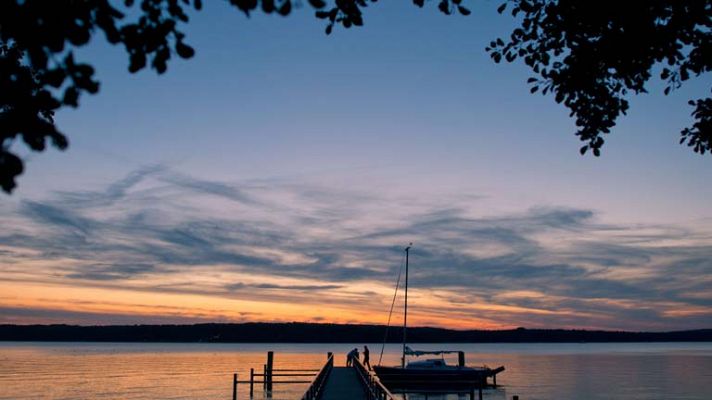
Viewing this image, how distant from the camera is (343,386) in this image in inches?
1387

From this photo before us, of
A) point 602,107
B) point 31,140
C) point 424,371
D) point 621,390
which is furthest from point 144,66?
point 621,390

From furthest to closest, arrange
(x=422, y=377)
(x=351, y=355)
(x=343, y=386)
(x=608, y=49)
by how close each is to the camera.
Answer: (x=351, y=355)
(x=422, y=377)
(x=343, y=386)
(x=608, y=49)

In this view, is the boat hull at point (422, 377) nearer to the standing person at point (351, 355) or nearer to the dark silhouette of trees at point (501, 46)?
the standing person at point (351, 355)

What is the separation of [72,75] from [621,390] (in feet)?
224

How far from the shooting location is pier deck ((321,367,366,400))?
3062 cm

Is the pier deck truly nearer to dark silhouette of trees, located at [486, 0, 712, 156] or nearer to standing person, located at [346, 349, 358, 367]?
standing person, located at [346, 349, 358, 367]

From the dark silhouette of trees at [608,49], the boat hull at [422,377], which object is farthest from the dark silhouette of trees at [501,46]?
the boat hull at [422,377]

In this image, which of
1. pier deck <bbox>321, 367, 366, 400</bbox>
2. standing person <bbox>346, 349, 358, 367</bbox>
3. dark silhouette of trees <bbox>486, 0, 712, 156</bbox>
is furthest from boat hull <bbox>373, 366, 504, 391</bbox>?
dark silhouette of trees <bbox>486, 0, 712, 156</bbox>

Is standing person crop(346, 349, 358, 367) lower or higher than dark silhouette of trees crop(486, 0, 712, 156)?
lower

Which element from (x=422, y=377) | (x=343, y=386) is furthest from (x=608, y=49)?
(x=422, y=377)

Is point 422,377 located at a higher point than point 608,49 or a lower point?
lower

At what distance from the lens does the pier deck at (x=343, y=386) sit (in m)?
30.6

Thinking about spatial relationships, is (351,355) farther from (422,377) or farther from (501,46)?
(501,46)

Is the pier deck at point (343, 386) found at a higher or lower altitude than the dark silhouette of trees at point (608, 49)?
lower
